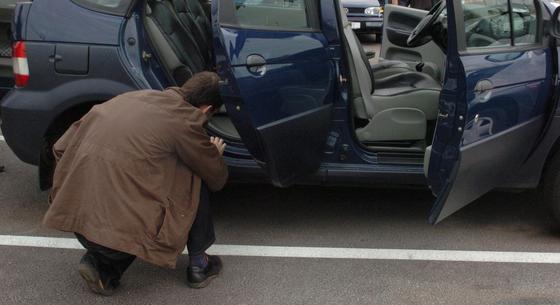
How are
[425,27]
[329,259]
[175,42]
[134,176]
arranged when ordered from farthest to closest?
[425,27] → [175,42] → [329,259] → [134,176]

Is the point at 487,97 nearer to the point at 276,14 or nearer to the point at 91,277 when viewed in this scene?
the point at 276,14

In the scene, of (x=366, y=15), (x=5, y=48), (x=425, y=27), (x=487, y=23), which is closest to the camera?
(x=487, y=23)

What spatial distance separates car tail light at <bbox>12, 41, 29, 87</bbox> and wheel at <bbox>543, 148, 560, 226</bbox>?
3.00m

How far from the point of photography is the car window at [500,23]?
2.99 meters

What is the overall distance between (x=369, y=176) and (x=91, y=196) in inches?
60.3

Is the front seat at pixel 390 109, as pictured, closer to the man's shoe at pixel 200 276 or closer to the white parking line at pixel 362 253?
the white parking line at pixel 362 253

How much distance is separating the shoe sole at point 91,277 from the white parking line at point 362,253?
0.59 meters

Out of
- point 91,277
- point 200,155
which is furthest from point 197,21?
point 91,277

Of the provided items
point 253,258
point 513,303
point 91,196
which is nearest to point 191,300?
point 253,258

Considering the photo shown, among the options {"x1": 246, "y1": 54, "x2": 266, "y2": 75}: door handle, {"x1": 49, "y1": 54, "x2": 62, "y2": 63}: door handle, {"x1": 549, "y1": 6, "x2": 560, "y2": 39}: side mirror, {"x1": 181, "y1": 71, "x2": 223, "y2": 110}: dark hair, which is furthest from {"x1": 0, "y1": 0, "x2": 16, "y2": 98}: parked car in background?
{"x1": 549, "y1": 6, "x2": 560, "y2": 39}: side mirror

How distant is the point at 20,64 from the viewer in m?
3.33

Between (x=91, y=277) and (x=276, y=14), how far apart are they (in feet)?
5.33

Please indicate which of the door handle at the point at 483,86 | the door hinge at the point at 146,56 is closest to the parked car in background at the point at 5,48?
the door hinge at the point at 146,56

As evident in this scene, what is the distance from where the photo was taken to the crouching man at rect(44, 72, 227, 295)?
2590 millimetres
